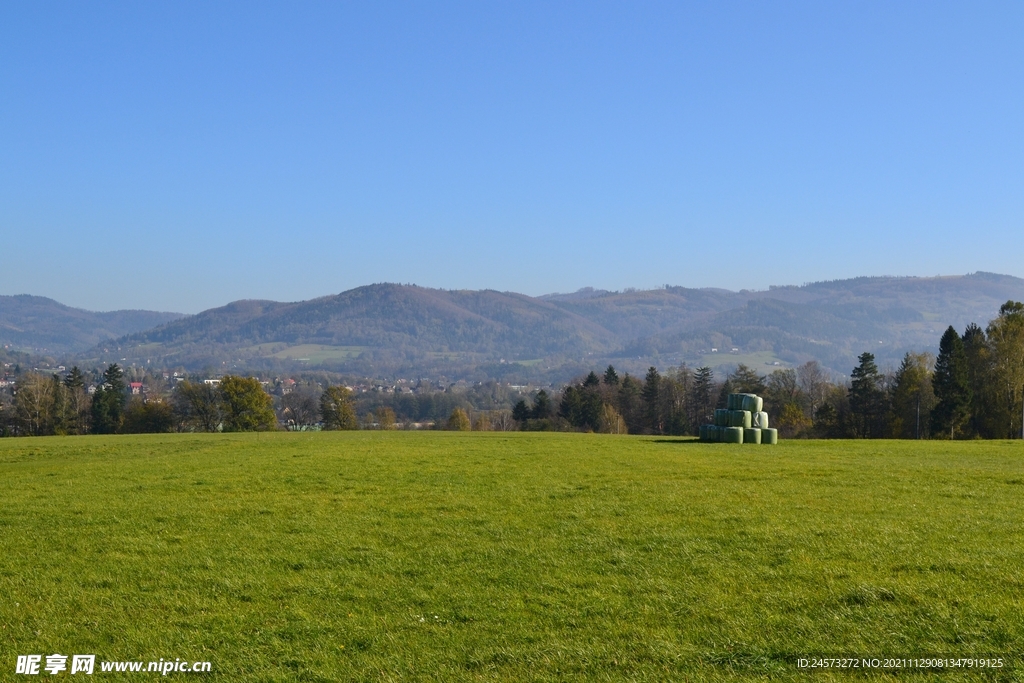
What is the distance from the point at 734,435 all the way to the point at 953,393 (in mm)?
47447

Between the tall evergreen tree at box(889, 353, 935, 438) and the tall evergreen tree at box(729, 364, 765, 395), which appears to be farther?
the tall evergreen tree at box(729, 364, 765, 395)

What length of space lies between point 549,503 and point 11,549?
1072cm

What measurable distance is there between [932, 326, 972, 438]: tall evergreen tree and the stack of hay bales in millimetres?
44801

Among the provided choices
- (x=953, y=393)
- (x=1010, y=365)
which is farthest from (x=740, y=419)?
(x=1010, y=365)

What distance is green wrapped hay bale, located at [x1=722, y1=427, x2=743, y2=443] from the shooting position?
4275 cm

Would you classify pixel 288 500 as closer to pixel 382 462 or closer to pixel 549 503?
pixel 549 503

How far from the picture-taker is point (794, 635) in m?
10.4

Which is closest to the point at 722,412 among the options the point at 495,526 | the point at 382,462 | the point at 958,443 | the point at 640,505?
the point at 958,443

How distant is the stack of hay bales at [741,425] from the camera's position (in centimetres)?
4278

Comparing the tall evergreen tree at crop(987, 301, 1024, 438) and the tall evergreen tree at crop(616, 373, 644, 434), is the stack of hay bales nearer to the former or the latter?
the tall evergreen tree at crop(987, 301, 1024, 438)

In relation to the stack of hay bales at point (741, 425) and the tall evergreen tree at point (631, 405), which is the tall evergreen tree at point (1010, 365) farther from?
the tall evergreen tree at point (631, 405)

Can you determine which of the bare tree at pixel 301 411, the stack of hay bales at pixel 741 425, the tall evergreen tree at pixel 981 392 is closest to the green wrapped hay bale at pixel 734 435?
the stack of hay bales at pixel 741 425

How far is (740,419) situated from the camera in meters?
43.4

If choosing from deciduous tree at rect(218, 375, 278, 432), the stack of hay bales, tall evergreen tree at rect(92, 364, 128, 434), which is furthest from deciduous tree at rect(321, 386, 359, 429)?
the stack of hay bales
